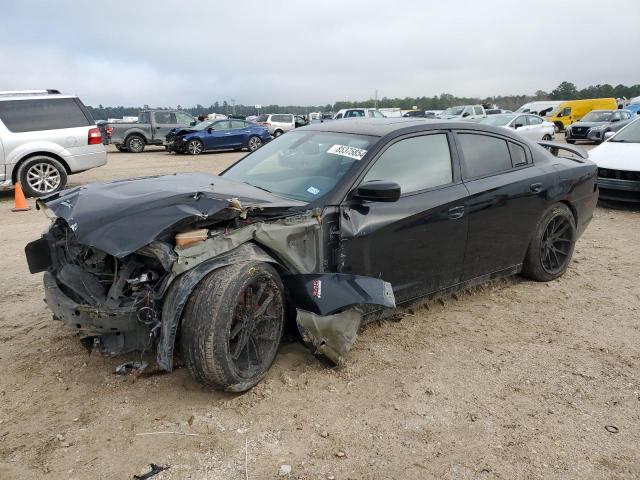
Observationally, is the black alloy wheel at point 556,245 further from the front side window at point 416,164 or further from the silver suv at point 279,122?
the silver suv at point 279,122

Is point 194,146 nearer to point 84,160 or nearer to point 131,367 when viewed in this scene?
point 84,160

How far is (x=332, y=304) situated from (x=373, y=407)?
0.63 meters

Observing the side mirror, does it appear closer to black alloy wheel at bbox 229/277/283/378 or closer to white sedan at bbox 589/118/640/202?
black alloy wheel at bbox 229/277/283/378

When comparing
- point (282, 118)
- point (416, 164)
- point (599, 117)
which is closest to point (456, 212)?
point (416, 164)

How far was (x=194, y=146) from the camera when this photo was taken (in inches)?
798

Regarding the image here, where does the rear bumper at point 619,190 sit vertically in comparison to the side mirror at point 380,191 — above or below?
below

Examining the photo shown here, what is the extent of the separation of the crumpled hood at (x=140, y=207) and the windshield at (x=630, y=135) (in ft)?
26.8

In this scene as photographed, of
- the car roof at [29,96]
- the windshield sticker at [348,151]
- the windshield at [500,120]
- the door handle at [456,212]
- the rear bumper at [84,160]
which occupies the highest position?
the car roof at [29,96]

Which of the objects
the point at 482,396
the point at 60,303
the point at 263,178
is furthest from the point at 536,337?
the point at 60,303

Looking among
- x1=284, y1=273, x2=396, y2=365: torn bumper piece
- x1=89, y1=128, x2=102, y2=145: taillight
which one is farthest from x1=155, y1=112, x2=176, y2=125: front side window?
x1=284, y1=273, x2=396, y2=365: torn bumper piece

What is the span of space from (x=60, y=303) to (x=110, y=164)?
15.5m

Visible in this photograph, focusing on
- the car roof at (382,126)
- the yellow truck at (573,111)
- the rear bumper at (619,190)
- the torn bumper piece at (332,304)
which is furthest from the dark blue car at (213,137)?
the yellow truck at (573,111)

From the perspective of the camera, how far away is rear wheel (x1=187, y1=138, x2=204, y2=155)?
20172 mm

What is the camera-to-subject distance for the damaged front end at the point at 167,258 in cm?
279
